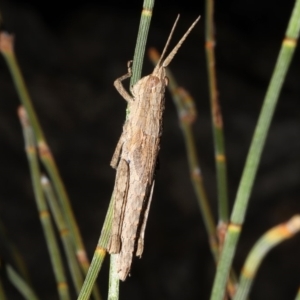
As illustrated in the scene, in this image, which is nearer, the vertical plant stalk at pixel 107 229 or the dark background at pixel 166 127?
the vertical plant stalk at pixel 107 229

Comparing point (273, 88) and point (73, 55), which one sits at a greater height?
point (73, 55)

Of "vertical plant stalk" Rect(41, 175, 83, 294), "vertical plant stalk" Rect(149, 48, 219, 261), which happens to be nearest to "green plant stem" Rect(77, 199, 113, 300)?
"vertical plant stalk" Rect(41, 175, 83, 294)

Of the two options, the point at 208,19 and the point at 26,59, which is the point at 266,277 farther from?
the point at 208,19

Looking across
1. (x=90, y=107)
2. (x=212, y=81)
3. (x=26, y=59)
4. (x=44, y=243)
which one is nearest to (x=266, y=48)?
(x=90, y=107)

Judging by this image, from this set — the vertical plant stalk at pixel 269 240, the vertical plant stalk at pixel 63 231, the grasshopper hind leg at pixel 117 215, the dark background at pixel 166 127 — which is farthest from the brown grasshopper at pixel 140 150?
the dark background at pixel 166 127

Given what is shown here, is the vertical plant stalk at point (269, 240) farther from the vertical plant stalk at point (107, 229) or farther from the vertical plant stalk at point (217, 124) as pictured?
the vertical plant stalk at point (217, 124)

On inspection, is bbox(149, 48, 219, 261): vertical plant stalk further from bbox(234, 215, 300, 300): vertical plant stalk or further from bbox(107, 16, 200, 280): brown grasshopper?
bbox(234, 215, 300, 300): vertical plant stalk
